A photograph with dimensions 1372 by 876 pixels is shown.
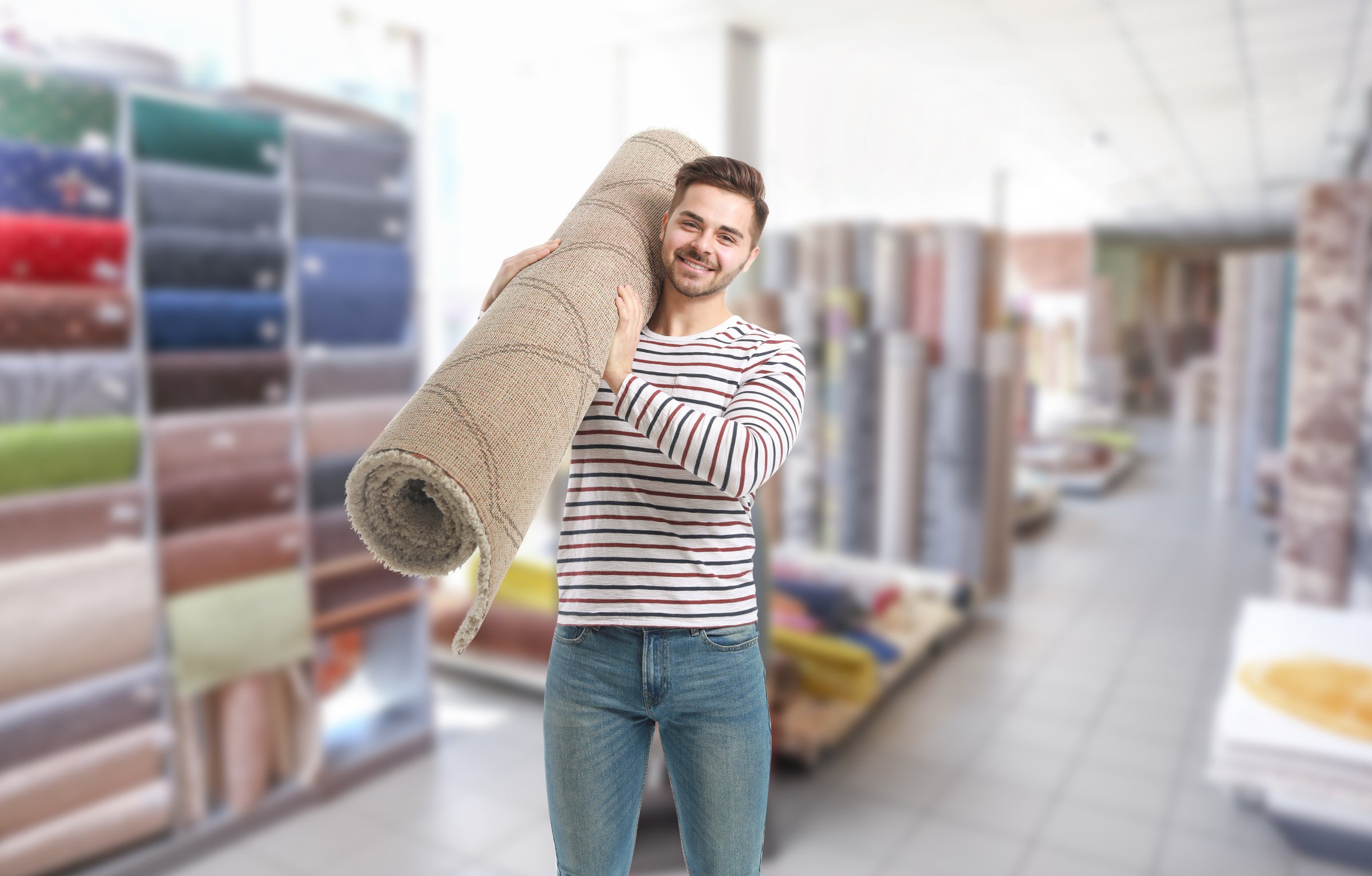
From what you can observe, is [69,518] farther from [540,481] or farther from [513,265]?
[540,481]

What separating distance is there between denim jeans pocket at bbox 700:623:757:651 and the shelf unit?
3258 millimetres

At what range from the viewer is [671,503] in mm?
950

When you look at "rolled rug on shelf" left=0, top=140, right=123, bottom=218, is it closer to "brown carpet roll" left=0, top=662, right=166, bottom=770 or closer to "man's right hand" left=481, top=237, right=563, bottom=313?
"brown carpet roll" left=0, top=662, right=166, bottom=770

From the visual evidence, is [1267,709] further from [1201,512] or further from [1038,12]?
[1201,512]

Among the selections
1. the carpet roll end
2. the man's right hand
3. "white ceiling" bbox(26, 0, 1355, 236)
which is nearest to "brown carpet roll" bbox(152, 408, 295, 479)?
"white ceiling" bbox(26, 0, 1355, 236)

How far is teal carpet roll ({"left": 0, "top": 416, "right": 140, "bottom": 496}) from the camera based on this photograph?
325cm

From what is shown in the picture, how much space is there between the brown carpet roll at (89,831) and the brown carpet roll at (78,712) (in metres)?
0.28

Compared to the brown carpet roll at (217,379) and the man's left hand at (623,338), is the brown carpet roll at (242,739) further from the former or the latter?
the man's left hand at (623,338)

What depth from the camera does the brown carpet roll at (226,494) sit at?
146 inches

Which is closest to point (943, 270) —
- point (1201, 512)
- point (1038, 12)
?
point (1038, 12)

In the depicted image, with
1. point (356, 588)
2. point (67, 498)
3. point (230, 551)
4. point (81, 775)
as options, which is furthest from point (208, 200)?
point (81, 775)

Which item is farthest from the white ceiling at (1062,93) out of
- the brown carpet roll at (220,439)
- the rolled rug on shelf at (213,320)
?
the brown carpet roll at (220,439)

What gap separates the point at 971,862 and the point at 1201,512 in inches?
329

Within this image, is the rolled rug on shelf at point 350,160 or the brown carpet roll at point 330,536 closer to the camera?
the rolled rug on shelf at point 350,160
